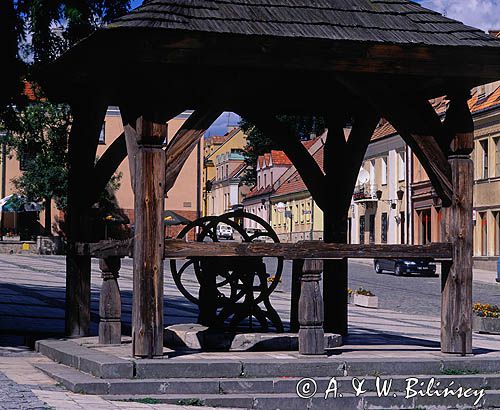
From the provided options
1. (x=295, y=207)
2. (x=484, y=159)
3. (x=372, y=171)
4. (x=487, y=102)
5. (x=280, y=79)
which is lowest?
(x=280, y=79)

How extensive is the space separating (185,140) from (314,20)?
1.90 metres

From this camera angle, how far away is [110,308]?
12164 mm

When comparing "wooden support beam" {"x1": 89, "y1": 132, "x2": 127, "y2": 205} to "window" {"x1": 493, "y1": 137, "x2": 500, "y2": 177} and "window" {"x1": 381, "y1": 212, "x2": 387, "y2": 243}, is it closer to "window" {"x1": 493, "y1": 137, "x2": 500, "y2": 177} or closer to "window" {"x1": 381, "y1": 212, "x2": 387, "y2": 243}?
"window" {"x1": 493, "y1": 137, "x2": 500, "y2": 177}

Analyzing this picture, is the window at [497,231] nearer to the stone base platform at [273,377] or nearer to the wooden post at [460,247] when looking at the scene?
the wooden post at [460,247]

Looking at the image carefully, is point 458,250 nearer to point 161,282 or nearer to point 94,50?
point 161,282

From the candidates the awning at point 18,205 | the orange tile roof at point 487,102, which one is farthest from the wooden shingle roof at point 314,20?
the awning at point 18,205

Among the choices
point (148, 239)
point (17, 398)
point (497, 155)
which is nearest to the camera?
point (17, 398)

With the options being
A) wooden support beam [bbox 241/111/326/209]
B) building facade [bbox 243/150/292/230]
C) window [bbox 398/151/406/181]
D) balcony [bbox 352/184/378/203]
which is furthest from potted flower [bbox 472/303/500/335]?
building facade [bbox 243/150/292/230]

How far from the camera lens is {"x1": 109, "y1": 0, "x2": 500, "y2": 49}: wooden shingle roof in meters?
10.6

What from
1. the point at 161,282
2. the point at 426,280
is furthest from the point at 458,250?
the point at 426,280

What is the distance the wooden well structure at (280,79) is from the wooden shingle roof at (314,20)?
2 centimetres

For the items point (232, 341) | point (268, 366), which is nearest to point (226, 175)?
point (232, 341)

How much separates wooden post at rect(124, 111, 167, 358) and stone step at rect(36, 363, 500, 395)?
0.66 m

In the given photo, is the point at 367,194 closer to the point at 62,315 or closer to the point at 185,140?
the point at 62,315
